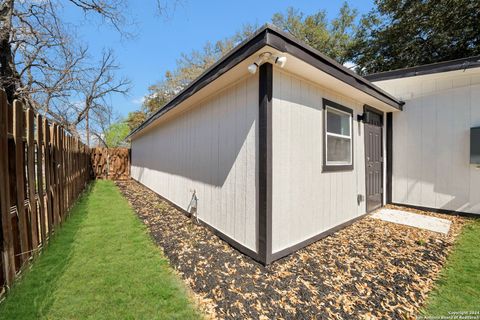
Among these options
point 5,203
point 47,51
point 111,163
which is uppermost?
point 47,51

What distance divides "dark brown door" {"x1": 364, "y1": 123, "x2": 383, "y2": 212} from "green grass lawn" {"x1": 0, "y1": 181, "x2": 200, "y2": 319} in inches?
179

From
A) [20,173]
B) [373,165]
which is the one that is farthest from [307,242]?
[20,173]

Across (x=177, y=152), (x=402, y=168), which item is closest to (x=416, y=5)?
(x=402, y=168)

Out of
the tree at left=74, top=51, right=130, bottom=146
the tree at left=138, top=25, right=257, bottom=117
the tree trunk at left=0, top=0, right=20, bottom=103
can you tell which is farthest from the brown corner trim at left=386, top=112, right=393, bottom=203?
the tree at left=74, top=51, right=130, bottom=146

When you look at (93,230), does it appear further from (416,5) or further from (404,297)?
(416,5)

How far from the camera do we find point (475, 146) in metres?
4.55

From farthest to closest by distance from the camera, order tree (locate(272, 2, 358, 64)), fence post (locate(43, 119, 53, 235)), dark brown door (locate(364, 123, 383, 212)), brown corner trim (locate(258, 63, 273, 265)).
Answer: tree (locate(272, 2, 358, 64))
dark brown door (locate(364, 123, 383, 212))
fence post (locate(43, 119, 53, 235))
brown corner trim (locate(258, 63, 273, 265))

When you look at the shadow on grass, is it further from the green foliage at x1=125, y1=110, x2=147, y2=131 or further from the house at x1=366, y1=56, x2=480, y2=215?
the green foliage at x1=125, y1=110, x2=147, y2=131

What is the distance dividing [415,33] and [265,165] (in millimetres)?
13542

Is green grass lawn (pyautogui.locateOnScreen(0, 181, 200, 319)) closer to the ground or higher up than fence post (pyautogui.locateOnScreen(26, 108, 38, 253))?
closer to the ground

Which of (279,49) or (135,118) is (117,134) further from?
(279,49)

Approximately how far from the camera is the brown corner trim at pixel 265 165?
2.71 metres

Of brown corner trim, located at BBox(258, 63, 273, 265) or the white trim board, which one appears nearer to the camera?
brown corner trim, located at BBox(258, 63, 273, 265)

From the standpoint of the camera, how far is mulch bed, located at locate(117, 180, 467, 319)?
6.66 ft
